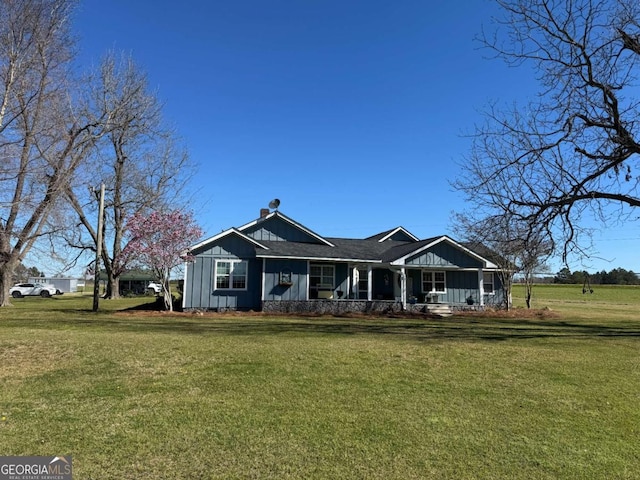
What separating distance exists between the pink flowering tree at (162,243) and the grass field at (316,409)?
30.5 ft

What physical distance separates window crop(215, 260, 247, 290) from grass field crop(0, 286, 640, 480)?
10899mm

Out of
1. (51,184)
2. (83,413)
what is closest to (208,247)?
(51,184)

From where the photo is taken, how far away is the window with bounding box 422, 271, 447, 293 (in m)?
25.0

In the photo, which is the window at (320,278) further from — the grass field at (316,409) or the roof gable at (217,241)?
the grass field at (316,409)

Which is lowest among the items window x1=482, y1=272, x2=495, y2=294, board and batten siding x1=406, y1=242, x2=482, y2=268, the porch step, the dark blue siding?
the porch step

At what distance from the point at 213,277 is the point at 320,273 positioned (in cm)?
593

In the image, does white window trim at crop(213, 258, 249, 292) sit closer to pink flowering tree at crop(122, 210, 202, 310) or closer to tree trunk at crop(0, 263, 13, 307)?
pink flowering tree at crop(122, 210, 202, 310)

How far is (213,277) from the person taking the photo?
2081 cm

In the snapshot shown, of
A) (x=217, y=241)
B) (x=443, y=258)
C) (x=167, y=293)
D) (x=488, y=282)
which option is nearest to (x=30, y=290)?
(x=167, y=293)

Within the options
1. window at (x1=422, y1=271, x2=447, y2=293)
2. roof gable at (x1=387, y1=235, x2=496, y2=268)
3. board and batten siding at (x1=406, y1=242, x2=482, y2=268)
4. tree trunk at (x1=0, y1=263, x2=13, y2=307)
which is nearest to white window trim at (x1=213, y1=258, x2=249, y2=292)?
roof gable at (x1=387, y1=235, x2=496, y2=268)

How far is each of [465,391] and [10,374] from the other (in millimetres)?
7213

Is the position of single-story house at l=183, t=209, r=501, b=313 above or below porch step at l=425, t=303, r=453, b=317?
above

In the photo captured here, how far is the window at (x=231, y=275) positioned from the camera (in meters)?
21.0

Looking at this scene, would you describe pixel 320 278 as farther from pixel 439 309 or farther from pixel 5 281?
pixel 5 281
